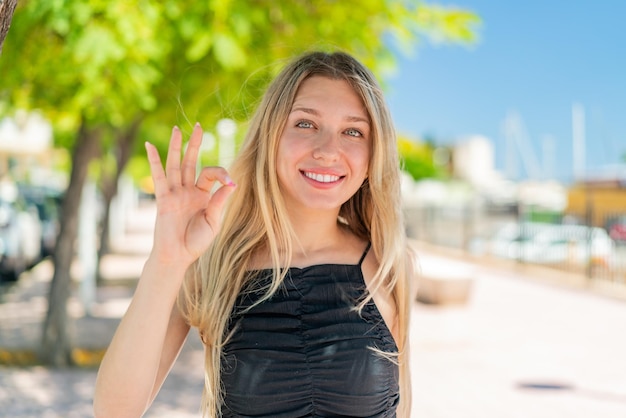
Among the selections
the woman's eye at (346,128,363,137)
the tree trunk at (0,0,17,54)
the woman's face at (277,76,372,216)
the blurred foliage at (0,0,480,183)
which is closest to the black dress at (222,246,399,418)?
the woman's face at (277,76,372,216)

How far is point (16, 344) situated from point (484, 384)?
5285 mm

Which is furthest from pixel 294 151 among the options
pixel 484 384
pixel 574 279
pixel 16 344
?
pixel 574 279

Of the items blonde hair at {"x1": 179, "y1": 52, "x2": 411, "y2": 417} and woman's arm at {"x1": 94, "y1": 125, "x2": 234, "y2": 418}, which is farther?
blonde hair at {"x1": 179, "y1": 52, "x2": 411, "y2": 417}

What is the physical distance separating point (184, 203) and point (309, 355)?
50 centimetres

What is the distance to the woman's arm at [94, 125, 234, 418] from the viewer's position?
1.74 m

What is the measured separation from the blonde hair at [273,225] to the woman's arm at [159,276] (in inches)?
9.7

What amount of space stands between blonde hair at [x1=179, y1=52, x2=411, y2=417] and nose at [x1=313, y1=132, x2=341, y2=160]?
13cm

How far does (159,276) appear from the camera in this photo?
1.76m

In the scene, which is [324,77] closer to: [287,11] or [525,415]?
[287,11]

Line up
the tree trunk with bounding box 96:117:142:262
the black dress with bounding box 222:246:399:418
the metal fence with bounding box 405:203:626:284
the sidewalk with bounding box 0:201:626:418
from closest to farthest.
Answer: the black dress with bounding box 222:246:399:418 → the sidewalk with bounding box 0:201:626:418 → the tree trunk with bounding box 96:117:142:262 → the metal fence with bounding box 405:203:626:284

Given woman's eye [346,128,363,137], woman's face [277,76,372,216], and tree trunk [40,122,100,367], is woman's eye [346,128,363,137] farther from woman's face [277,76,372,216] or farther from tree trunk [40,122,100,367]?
tree trunk [40,122,100,367]

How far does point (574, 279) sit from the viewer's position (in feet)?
52.2

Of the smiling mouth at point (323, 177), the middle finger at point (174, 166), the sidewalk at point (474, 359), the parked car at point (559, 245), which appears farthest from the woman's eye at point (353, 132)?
the parked car at point (559, 245)

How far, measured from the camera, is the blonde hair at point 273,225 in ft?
6.67
